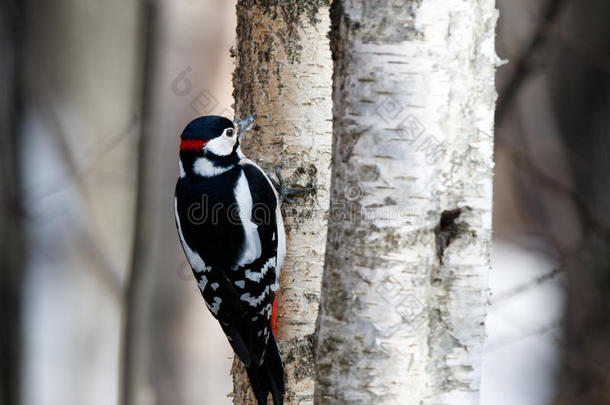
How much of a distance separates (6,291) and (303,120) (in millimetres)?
3110

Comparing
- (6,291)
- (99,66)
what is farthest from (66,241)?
(99,66)

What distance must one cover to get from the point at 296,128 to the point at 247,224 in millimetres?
413

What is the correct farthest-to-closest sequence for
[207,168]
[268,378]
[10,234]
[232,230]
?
[10,234] < [207,168] < [232,230] < [268,378]

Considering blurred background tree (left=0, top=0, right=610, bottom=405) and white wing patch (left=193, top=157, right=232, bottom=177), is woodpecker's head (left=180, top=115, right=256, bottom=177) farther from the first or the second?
blurred background tree (left=0, top=0, right=610, bottom=405)

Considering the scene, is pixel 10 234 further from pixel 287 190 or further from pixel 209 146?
pixel 287 190

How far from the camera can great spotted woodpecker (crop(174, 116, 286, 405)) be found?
2027mm

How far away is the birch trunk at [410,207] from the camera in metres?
1.20

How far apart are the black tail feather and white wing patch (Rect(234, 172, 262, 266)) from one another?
13.8 inches

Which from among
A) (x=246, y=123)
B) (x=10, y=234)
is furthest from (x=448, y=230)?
(x=10, y=234)

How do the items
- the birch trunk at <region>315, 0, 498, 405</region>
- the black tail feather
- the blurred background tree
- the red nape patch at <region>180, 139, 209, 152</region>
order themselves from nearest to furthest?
1. the birch trunk at <region>315, 0, 498, 405</region>
2. the black tail feather
3. the red nape patch at <region>180, 139, 209, 152</region>
4. the blurred background tree

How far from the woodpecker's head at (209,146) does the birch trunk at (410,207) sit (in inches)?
37.6

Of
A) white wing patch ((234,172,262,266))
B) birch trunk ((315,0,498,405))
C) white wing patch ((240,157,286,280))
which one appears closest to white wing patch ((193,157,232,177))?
white wing patch ((234,172,262,266))

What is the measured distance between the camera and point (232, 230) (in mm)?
2180

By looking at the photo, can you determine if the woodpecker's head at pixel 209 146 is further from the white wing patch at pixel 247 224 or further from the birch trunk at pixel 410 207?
the birch trunk at pixel 410 207
